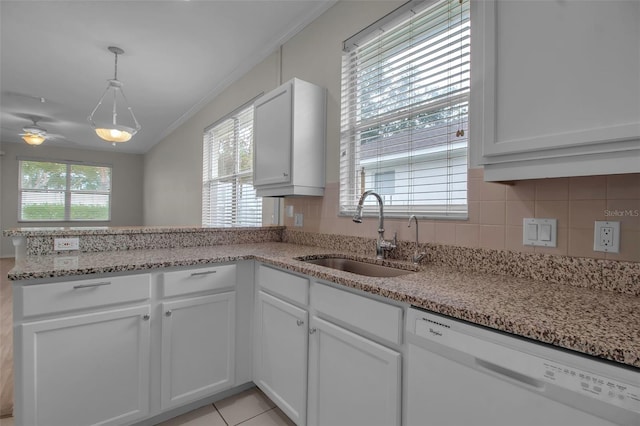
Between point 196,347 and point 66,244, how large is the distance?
100 centimetres

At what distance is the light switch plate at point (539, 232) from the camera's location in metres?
1.25

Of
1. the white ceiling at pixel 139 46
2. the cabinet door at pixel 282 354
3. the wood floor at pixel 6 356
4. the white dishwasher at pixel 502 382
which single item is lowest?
the wood floor at pixel 6 356

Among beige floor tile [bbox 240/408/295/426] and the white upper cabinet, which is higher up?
the white upper cabinet

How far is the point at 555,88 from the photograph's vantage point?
0.99 meters

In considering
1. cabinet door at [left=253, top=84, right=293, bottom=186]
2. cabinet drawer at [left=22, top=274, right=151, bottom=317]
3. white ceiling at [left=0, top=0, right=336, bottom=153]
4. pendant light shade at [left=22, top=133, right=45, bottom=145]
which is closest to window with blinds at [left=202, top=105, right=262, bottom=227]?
white ceiling at [left=0, top=0, right=336, bottom=153]

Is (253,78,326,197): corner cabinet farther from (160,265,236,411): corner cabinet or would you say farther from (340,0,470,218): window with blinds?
A: (160,265,236,411): corner cabinet

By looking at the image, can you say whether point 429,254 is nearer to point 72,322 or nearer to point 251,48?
point 72,322

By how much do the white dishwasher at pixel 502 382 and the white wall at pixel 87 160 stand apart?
9.06m

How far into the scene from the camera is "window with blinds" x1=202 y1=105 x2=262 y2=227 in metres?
3.57

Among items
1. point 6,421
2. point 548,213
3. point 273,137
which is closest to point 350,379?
point 548,213

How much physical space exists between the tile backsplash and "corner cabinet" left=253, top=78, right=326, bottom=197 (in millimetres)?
825

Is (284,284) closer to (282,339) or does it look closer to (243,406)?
(282,339)

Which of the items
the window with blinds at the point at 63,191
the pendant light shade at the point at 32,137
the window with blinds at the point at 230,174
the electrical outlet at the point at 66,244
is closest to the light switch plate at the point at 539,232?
the electrical outlet at the point at 66,244

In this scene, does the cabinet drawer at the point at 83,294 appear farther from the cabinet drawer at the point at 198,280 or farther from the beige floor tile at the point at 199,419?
the beige floor tile at the point at 199,419
